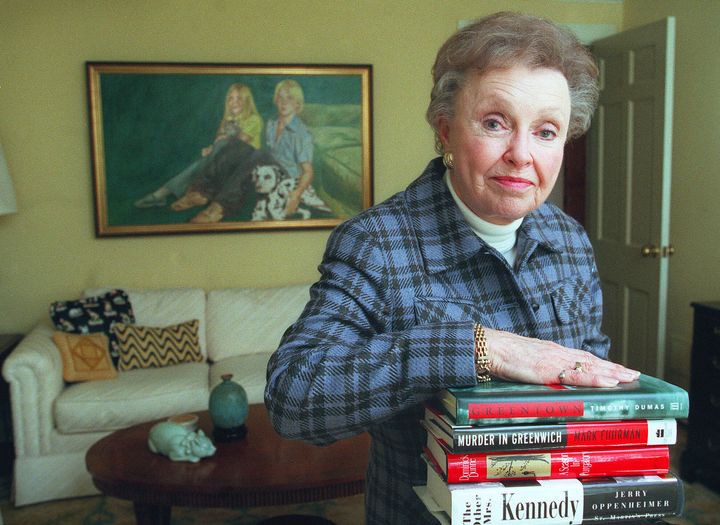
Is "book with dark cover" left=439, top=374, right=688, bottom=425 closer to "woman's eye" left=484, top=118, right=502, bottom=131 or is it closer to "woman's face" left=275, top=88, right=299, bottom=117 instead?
"woman's eye" left=484, top=118, right=502, bottom=131

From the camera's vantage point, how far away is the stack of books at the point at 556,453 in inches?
28.6

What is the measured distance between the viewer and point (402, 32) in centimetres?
423

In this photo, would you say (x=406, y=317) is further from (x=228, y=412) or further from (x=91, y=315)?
(x=91, y=315)

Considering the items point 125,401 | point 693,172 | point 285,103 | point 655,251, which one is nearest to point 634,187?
point 693,172

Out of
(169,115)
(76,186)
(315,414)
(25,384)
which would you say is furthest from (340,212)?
(315,414)

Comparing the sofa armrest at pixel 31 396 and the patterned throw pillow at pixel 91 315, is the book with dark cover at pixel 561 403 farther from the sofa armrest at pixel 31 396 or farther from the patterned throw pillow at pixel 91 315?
the patterned throw pillow at pixel 91 315

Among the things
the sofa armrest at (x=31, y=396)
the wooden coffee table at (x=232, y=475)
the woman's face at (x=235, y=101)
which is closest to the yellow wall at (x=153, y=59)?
the woman's face at (x=235, y=101)

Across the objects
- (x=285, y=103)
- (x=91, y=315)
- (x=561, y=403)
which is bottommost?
(x=91, y=315)

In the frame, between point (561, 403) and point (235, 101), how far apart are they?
3.59m

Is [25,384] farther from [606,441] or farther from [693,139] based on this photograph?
[693,139]

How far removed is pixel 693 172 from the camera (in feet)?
12.5

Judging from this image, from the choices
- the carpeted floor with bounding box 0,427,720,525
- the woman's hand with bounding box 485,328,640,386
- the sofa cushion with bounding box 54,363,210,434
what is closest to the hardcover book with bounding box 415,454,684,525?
the woman's hand with bounding box 485,328,640,386

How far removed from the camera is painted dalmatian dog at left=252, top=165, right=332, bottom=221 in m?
4.13

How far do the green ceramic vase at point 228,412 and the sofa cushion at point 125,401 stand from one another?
0.78 m
